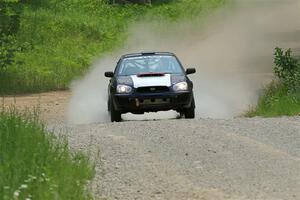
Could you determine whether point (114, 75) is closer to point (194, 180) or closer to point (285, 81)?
point (285, 81)

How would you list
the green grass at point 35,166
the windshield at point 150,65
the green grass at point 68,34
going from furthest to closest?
the green grass at point 68,34 → the windshield at point 150,65 → the green grass at point 35,166

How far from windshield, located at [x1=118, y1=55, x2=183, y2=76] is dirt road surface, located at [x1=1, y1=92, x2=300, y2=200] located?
2.72m

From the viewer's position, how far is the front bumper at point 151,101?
17078 millimetres

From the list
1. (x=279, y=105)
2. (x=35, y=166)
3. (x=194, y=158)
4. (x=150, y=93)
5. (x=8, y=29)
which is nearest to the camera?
(x=35, y=166)

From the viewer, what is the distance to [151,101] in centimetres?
1711

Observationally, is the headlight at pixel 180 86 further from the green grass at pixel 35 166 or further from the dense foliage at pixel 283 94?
the green grass at pixel 35 166

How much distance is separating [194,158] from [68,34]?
29467 mm

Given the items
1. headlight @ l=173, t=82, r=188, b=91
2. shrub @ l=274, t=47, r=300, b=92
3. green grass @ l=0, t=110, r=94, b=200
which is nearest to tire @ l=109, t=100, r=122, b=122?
headlight @ l=173, t=82, r=188, b=91

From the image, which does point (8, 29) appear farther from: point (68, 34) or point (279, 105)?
point (279, 105)

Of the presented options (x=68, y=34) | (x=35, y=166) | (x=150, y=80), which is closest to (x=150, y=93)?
(x=150, y=80)

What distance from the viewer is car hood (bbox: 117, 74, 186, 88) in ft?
56.2

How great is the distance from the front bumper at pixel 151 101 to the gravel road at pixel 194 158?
4.58 ft

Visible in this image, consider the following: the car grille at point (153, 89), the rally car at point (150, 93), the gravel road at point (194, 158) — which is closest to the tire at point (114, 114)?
the rally car at point (150, 93)

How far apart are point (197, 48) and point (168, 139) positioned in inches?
1076
